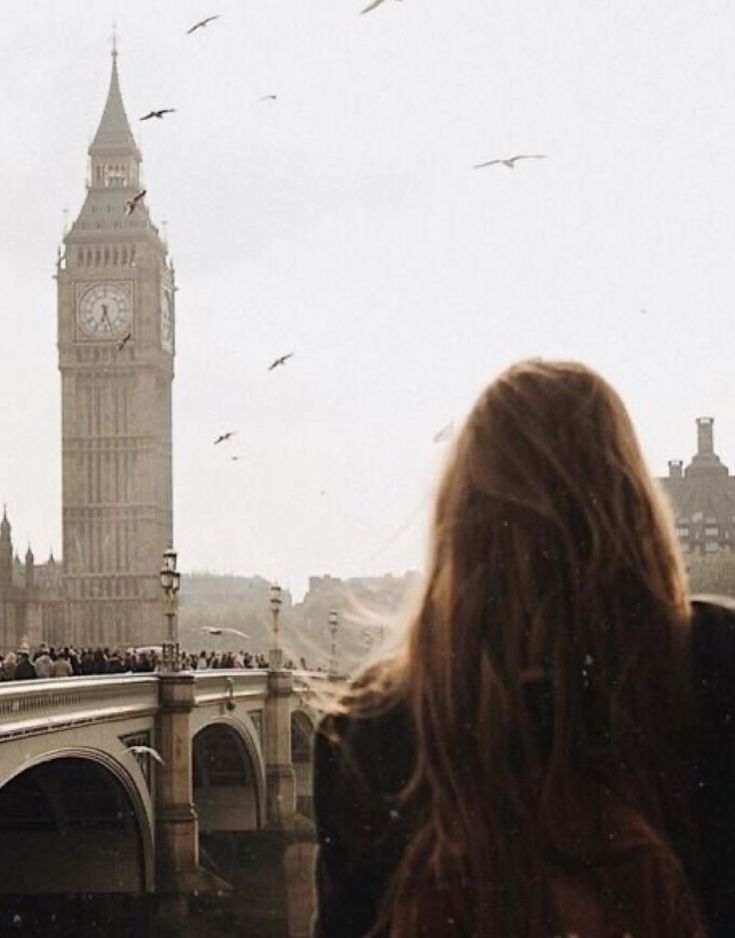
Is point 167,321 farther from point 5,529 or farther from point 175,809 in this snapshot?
point 175,809

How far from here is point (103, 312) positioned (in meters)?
87.4

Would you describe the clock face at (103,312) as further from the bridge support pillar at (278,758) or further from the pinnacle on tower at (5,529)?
the bridge support pillar at (278,758)

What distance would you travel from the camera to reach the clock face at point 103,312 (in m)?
87.2

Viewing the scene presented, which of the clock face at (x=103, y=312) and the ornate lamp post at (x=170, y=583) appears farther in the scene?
the clock face at (x=103, y=312)

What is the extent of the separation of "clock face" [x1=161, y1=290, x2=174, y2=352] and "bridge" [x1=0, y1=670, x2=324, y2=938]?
54658 millimetres

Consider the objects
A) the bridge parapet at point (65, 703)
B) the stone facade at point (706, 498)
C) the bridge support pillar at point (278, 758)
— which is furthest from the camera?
the stone facade at point (706, 498)

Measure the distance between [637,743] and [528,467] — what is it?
0.34 m

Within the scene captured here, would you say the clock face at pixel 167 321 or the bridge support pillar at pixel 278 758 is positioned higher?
the clock face at pixel 167 321

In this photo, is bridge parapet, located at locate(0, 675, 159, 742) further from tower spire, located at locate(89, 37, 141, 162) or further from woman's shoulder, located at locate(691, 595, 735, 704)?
tower spire, located at locate(89, 37, 141, 162)

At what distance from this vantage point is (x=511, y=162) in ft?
42.9

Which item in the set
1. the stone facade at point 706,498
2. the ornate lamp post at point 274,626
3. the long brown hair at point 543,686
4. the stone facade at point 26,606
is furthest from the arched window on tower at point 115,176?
the long brown hair at point 543,686

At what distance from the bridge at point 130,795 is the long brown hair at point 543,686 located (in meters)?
15.3

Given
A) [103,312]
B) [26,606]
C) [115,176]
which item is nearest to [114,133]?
[115,176]

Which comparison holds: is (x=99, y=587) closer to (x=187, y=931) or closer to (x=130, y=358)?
(x=130, y=358)
